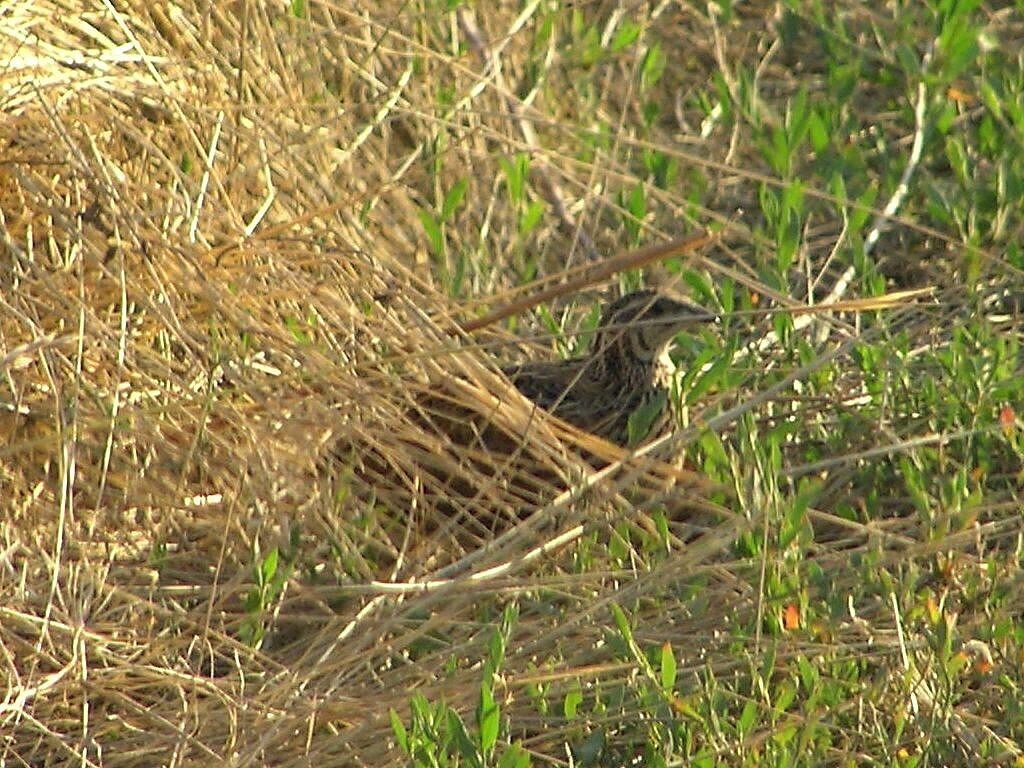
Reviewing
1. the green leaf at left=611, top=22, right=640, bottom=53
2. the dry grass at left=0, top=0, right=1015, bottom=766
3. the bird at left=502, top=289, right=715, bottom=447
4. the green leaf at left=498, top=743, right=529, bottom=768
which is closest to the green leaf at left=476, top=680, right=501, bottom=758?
the green leaf at left=498, top=743, right=529, bottom=768

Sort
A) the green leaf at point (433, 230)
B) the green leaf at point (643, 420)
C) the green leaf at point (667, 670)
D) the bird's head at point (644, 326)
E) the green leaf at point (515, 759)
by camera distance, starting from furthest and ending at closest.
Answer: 1. the green leaf at point (433, 230)
2. the bird's head at point (644, 326)
3. the green leaf at point (643, 420)
4. the green leaf at point (667, 670)
5. the green leaf at point (515, 759)

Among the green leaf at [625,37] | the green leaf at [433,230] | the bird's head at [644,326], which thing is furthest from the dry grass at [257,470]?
the green leaf at [625,37]

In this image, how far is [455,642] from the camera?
164 inches

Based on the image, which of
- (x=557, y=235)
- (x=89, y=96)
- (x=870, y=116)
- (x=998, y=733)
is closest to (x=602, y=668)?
(x=998, y=733)

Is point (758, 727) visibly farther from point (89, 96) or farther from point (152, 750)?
point (89, 96)

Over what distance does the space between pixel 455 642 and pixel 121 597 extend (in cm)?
70

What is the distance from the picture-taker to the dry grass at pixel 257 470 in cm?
399

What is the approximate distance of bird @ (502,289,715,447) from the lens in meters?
4.97

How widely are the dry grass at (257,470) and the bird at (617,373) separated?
0.18m

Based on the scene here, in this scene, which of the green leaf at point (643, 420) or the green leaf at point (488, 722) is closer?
the green leaf at point (488, 722)

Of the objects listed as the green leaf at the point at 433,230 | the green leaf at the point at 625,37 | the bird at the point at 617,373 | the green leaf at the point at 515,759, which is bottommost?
the bird at the point at 617,373

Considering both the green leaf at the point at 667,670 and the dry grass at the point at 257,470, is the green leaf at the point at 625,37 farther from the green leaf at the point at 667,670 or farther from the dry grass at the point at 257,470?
the green leaf at the point at 667,670

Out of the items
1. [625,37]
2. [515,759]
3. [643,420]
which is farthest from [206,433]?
[625,37]

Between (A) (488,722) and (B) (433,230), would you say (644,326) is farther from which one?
(A) (488,722)
